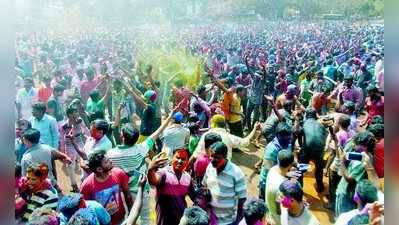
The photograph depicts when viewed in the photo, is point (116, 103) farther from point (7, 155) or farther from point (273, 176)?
point (7, 155)

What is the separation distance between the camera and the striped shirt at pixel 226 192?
11.4ft

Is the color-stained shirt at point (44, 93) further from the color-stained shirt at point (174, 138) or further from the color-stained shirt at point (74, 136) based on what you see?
the color-stained shirt at point (174, 138)

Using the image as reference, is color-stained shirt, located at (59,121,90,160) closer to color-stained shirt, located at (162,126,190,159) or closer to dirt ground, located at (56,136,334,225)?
dirt ground, located at (56,136,334,225)

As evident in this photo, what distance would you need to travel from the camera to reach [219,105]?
667 cm

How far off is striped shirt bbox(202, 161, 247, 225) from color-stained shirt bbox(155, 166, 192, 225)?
0.18 metres

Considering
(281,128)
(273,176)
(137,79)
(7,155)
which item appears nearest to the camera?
(7,155)

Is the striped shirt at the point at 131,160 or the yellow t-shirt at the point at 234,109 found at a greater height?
the striped shirt at the point at 131,160

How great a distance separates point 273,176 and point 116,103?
341 cm

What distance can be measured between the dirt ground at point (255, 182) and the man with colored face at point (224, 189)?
110 centimetres

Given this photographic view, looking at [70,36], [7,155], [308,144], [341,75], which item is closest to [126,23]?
[70,36]

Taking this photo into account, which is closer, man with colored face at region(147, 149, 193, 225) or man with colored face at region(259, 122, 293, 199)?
man with colored face at region(147, 149, 193, 225)

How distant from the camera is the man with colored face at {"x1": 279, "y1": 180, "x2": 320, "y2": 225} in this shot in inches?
124

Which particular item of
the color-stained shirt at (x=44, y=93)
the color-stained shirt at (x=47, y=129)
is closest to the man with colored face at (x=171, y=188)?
the color-stained shirt at (x=47, y=129)

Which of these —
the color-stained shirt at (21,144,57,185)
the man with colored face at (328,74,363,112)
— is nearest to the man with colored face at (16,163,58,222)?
the color-stained shirt at (21,144,57,185)
